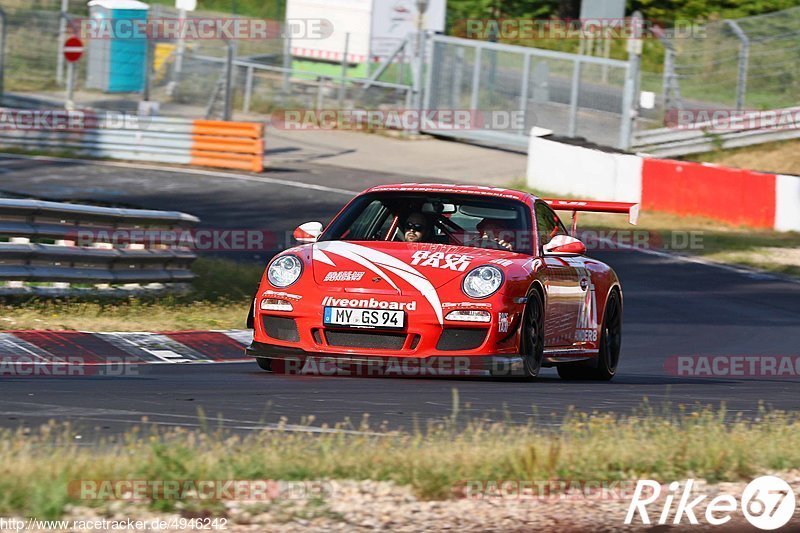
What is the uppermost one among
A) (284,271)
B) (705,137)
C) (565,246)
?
(705,137)

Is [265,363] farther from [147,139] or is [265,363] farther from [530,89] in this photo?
[530,89]

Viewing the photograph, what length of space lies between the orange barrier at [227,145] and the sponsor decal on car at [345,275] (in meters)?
18.9

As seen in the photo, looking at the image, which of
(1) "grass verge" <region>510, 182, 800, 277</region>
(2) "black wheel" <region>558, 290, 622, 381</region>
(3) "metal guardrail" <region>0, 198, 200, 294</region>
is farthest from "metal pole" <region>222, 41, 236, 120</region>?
(2) "black wheel" <region>558, 290, 622, 381</region>

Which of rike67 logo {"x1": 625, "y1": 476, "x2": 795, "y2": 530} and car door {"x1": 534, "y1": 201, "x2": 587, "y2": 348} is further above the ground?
car door {"x1": 534, "y1": 201, "x2": 587, "y2": 348}

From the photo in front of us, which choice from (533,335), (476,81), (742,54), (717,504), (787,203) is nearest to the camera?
(717,504)

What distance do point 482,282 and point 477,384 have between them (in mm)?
616

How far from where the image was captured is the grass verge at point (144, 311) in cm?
1059

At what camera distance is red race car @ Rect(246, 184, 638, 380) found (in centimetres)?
823

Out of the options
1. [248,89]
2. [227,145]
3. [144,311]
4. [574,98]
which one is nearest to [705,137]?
[574,98]

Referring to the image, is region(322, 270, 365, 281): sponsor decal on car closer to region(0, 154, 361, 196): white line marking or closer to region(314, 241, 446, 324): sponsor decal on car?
region(314, 241, 446, 324): sponsor decal on car

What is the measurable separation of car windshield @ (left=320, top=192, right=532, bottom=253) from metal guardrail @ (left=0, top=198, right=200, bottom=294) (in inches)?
118

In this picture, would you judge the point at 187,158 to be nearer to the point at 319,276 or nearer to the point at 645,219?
the point at 645,219

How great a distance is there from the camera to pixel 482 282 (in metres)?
8.31

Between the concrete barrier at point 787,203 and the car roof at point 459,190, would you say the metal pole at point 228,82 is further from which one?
→ the car roof at point 459,190
